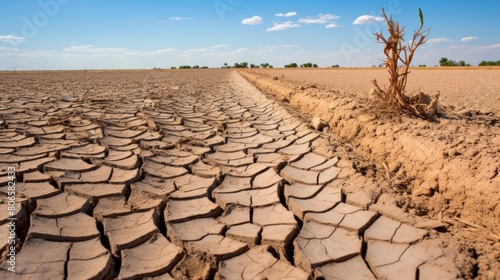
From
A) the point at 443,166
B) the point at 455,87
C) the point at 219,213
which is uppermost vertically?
the point at 455,87

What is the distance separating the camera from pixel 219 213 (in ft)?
6.42

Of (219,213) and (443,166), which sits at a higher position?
(443,166)

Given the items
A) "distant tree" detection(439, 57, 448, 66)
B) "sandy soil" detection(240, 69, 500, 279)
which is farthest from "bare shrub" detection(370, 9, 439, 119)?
"distant tree" detection(439, 57, 448, 66)

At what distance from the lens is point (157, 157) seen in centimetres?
283

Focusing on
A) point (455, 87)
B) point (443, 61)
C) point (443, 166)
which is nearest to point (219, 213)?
point (443, 166)

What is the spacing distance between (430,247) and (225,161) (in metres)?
1.65

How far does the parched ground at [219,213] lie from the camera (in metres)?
1.43

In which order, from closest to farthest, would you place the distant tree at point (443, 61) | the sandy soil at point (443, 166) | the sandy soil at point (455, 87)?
the sandy soil at point (443, 166) → the sandy soil at point (455, 87) → the distant tree at point (443, 61)

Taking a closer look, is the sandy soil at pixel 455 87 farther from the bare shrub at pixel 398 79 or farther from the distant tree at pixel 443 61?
the distant tree at pixel 443 61

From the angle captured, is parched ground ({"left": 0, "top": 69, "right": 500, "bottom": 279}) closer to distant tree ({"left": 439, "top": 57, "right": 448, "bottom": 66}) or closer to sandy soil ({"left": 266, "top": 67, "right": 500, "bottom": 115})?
sandy soil ({"left": 266, "top": 67, "right": 500, "bottom": 115})

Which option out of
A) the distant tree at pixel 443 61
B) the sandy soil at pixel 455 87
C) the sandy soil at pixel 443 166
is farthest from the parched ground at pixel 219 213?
the distant tree at pixel 443 61

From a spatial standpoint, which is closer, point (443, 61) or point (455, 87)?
point (455, 87)

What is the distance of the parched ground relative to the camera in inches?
56.3

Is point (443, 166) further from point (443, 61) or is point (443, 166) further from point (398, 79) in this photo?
point (443, 61)
